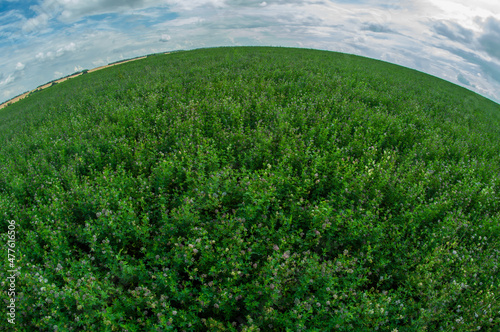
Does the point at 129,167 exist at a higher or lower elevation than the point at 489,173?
higher

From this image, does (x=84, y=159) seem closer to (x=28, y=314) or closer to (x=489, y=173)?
(x=28, y=314)

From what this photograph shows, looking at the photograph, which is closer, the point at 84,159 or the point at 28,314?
the point at 28,314

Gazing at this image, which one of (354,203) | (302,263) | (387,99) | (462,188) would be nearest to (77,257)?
(302,263)

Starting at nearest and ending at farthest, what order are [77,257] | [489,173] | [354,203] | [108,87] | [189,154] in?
[77,257], [354,203], [189,154], [489,173], [108,87]

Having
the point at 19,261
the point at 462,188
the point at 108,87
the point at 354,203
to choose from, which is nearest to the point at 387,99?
the point at 462,188

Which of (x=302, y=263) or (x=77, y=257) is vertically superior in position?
(x=302, y=263)

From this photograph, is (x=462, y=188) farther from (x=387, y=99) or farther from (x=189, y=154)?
(x=387, y=99)

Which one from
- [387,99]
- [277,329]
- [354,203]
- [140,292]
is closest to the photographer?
[277,329]

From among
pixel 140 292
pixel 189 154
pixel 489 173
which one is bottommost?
pixel 489 173

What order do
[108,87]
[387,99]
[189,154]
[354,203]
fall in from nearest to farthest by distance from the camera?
1. [354,203]
2. [189,154]
3. [387,99]
4. [108,87]
